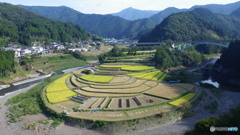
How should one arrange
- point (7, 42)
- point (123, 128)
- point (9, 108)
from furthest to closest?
point (7, 42) → point (9, 108) → point (123, 128)

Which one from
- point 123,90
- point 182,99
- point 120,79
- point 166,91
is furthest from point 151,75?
point 182,99

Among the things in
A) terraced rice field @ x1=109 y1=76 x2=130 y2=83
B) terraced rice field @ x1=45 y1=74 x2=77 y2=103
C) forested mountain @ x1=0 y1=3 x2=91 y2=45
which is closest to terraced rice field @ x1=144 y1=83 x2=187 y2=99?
terraced rice field @ x1=109 y1=76 x2=130 y2=83

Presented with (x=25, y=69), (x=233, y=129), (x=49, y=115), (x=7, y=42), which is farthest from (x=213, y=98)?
(x=7, y=42)

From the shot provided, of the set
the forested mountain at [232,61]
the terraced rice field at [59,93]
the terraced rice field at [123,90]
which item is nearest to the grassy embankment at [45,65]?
the terraced rice field at [59,93]

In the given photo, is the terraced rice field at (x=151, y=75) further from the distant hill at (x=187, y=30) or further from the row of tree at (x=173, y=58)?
the distant hill at (x=187, y=30)

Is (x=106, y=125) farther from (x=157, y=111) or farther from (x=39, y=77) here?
(x=39, y=77)
